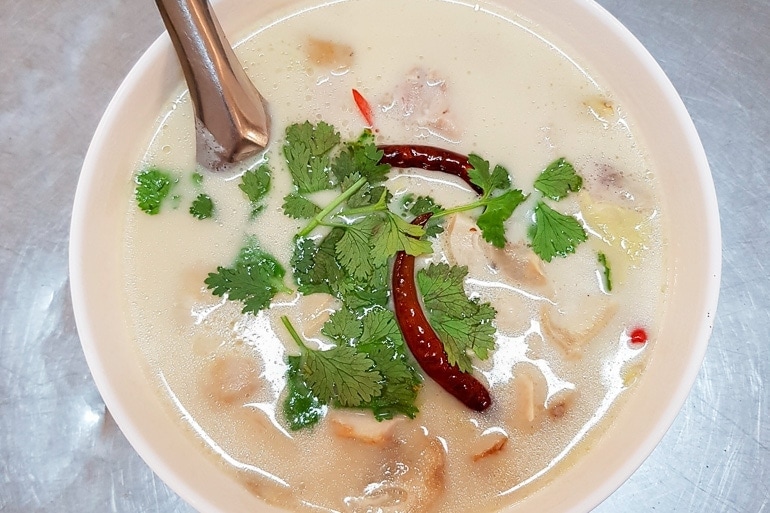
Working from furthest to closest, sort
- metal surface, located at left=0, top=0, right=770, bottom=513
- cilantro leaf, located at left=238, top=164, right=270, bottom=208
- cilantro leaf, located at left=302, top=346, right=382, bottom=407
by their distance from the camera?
metal surface, located at left=0, top=0, right=770, bottom=513, cilantro leaf, located at left=238, top=164, right=270, bottom=208, cilantro leaf, located at left=302, top=346, right=382, bottom=407

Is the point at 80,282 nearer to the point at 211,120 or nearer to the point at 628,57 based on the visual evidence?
the point at 211,120

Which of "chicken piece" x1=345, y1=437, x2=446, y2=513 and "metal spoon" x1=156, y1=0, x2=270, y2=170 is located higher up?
"metal spoon" x1=156, y1=0, x2=270, y2=170

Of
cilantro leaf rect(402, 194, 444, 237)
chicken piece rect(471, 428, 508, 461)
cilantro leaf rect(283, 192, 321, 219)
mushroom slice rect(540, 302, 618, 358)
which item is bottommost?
chicken piece rect(471, 428, 508, 461)

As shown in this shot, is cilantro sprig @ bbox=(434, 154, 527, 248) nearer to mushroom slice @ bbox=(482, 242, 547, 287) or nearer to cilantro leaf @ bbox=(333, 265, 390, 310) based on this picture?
mushroom slice @ bbox=(482, 242, 547, 287)

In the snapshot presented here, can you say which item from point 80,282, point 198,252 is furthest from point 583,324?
point 80,282

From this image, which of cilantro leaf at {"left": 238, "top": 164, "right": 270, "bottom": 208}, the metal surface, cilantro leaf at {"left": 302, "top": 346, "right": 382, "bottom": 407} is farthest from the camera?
the metal surface

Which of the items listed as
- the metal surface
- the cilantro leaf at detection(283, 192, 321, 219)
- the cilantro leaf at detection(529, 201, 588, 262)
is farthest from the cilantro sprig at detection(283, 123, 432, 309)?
the metal surface

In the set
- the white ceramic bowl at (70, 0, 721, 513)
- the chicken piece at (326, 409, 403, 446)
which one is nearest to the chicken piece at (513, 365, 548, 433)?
the white ceramic bowl at (70, 0, 721, 513)

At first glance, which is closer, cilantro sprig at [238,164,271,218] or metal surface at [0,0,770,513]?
cilantro sprig at [238,164,271,218]
